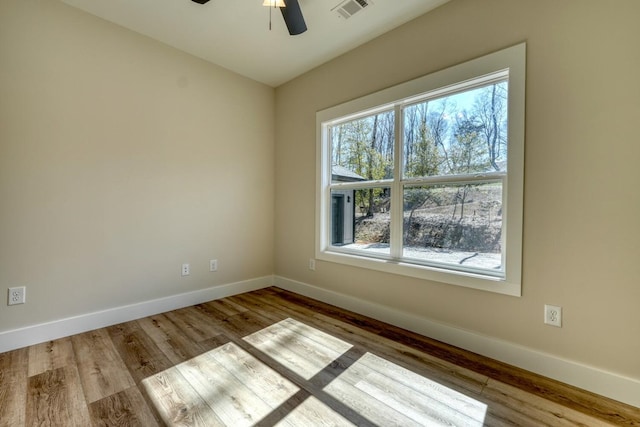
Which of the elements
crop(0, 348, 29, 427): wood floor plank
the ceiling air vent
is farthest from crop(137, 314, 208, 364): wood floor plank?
the ceiling air vent

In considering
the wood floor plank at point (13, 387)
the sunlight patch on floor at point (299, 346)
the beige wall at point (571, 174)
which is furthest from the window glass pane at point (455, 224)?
the wood floor plank at point (13, 387)

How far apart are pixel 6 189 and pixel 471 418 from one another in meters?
3.40

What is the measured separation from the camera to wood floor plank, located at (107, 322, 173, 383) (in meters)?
1.86

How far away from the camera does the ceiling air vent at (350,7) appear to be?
219 cm

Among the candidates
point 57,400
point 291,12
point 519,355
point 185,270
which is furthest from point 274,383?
point 291,12

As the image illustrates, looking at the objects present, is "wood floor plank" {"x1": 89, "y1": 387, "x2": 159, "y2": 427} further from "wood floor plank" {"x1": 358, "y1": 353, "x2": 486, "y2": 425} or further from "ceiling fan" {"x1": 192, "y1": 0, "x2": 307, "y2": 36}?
"ceiling fan" {"x1": 192, "y1": 0, "x2": 307, "y2": 36}

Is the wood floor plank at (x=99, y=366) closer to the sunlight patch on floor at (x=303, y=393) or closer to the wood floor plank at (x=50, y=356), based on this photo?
the wood floor plank at (x=50, y=356)

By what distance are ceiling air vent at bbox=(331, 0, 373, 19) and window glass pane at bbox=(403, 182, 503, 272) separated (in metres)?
1.55

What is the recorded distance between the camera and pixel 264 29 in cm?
256

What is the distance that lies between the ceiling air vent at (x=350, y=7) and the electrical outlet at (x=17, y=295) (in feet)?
10.8

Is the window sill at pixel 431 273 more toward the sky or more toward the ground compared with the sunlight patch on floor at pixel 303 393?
more toward the sky

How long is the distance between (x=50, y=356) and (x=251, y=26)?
3073 millimetres

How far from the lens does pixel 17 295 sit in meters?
2.11

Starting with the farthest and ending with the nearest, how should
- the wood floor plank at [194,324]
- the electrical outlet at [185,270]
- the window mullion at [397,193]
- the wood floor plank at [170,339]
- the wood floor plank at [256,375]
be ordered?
1. the electrical outlet at [185,270]
2. the window mullion at [397,193]
3. the wood floor plank at [194,324]
4. the wood floor plank at [170,339]
5. the wood floor plank at [256,375]
